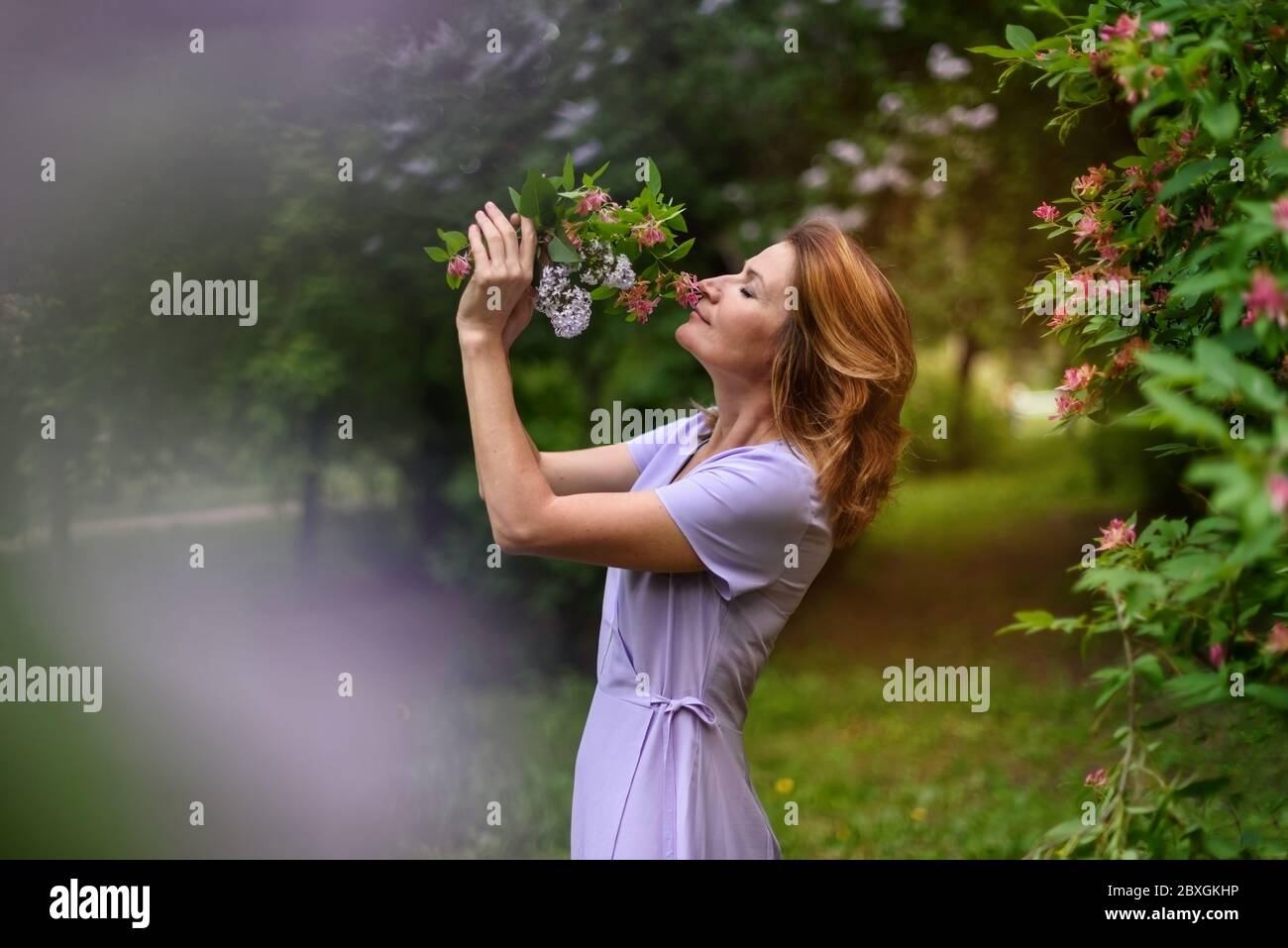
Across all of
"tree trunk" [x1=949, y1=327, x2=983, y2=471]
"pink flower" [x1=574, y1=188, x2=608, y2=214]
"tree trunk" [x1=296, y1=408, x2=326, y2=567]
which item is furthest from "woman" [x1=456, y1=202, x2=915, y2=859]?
"tree trunk" [x1=949, y1=327, x2=983, y2=471]

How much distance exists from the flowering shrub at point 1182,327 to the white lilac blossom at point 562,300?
78 cm

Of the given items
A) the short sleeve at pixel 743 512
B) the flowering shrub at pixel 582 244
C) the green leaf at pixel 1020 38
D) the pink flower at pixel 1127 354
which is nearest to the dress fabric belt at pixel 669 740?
the short sleeve at pixel 743 512

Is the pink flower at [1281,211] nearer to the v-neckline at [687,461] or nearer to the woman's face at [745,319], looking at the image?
the woman's face at [745,319]

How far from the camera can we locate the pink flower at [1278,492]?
3.24ft

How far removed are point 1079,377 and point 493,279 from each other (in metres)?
0.98

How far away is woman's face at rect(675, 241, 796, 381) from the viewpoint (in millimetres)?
1995

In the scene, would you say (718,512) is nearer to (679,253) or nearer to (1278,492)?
(679,253)

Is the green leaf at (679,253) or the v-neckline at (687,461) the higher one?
the green leaf at (679,253)

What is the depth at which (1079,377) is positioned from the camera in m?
1.89

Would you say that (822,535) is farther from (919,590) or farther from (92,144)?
(919,590)

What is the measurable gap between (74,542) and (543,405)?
6.91 ft

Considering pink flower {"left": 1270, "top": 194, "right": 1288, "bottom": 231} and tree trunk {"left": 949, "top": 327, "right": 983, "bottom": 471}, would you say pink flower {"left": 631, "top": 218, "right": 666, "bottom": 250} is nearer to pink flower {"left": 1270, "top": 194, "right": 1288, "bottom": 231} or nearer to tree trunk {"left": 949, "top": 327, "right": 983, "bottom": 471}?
pink flower {"left": 1270, "top": 194, "right": 1288, "bottom": 231}

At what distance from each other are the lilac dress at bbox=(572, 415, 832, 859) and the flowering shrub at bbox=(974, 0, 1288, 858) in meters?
0.45

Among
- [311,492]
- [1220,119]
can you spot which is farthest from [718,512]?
[311,492]
